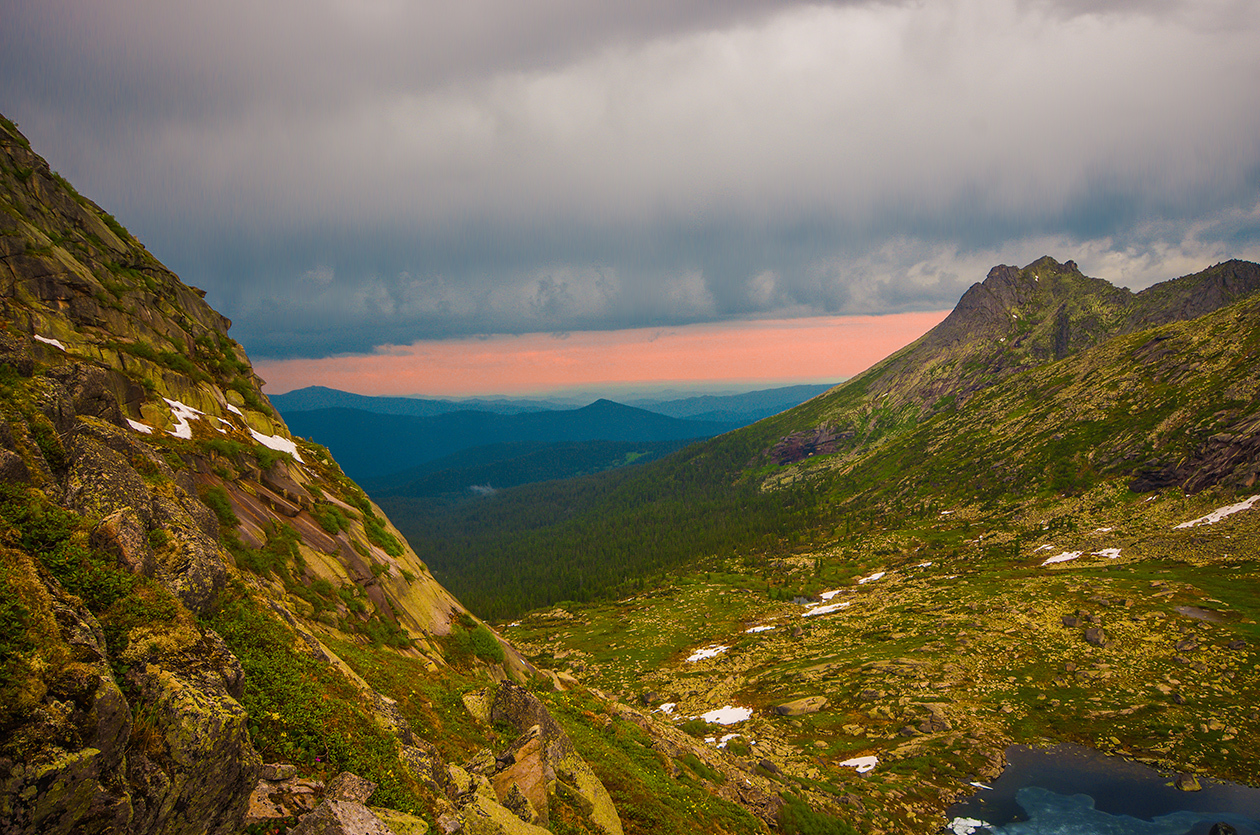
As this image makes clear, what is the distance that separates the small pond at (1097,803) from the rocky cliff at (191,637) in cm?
4529

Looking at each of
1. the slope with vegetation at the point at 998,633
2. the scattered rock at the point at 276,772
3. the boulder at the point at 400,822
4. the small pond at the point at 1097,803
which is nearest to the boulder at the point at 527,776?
the boulder at the point at 400,822

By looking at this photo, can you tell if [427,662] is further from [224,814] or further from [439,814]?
[224,814]

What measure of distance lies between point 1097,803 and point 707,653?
2716 inches

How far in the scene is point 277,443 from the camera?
50.8 meters

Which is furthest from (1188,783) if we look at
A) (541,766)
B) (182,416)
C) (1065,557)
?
(182,416)

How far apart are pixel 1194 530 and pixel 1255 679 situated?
83548 millimetres

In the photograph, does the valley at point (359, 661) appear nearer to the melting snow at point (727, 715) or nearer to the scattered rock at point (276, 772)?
the scattered rock at point (276, 772)

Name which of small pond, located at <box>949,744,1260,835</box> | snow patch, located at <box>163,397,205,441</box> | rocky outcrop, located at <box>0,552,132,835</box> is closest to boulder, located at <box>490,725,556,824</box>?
rocky outcrop, located at <box>0,552,132,835</box>

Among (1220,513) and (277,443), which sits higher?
(277,443)

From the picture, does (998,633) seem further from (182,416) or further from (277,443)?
(182,416)

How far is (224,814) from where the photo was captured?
1283 cm

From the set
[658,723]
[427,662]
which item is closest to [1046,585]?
[658,723]

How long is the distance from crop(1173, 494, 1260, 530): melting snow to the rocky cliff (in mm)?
164156

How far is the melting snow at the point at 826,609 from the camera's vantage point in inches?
5157
